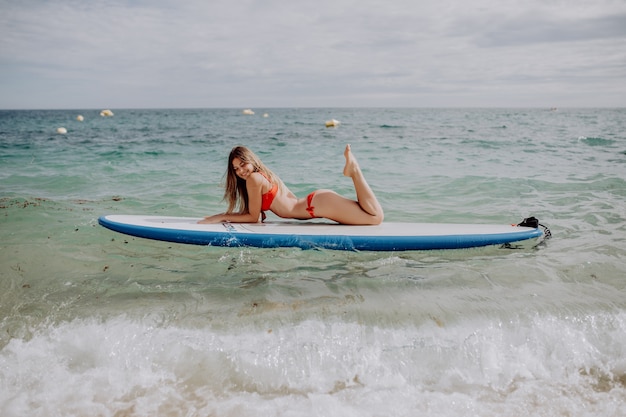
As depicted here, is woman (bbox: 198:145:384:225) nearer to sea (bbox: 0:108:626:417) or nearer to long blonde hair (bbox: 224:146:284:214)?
long blonde hair (bbox: 224:146:284:214)

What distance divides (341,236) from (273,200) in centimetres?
92

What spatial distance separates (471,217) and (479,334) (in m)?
3.47

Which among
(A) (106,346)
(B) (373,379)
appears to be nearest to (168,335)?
(A) (106,346)

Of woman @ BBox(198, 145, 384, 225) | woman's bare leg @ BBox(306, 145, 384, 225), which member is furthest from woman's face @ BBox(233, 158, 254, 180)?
woman's bare leg @ BBox(306, 145, 384, 225)

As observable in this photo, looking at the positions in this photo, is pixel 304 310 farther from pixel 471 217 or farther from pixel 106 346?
pixel 471 217

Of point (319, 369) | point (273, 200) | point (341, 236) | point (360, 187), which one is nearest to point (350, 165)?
point (360, 187)

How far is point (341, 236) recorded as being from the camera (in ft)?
14.3

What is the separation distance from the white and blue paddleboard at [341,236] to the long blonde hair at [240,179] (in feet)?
1.05

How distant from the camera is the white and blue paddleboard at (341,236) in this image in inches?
172

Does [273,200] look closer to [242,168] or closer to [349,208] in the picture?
[242,168]

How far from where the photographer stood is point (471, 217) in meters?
6.32

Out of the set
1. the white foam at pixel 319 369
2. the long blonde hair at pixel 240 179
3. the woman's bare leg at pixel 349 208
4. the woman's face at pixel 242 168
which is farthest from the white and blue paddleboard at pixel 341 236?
the white foam at pixel 319 369

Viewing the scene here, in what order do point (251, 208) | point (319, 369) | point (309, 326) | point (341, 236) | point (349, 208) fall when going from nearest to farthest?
1. point (319, 369)
2. point (309, 326)
3. point (341, 236)
4. point (349, 208)
5. point (251, 208)

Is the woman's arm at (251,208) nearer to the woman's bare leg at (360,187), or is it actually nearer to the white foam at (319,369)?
the woman's bare leg at (360,187)
